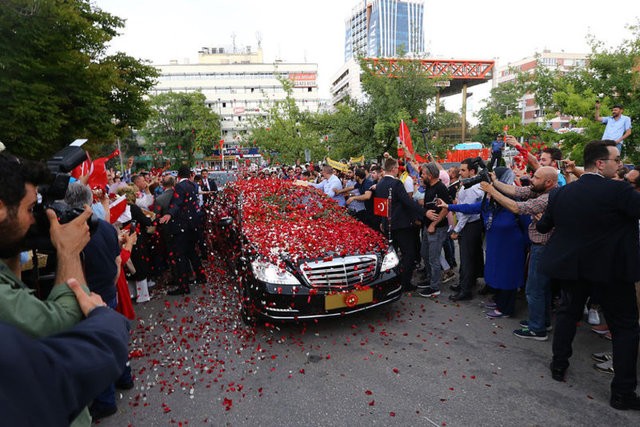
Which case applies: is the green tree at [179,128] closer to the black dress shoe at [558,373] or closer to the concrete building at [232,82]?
the concrete building at [232,82]

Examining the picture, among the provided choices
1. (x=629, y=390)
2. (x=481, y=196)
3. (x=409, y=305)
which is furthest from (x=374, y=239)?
(x=629, y=390)

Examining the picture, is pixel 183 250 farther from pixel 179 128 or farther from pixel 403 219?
pixel 179 128

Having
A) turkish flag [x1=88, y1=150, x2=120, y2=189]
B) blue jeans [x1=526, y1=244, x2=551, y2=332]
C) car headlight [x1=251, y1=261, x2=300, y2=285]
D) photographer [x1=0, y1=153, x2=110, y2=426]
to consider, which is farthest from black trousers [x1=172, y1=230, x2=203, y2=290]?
blue jeans [x1=526, y1=244, x2=551, y2=332]

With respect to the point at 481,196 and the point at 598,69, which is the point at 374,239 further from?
the point at 598,69

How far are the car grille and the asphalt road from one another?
65 cm

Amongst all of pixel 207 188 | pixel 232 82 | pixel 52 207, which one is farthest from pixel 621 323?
pixel 232 82

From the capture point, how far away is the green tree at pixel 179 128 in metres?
50.7

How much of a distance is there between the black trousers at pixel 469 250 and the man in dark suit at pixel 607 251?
6.93 feet

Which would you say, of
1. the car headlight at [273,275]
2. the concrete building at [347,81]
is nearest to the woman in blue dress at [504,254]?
the car headlight at [273,275]

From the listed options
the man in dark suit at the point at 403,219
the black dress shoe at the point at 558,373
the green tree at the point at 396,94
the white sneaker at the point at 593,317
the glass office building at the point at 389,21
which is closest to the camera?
the black dress shoe at the point at 558,373

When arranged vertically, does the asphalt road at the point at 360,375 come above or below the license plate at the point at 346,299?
below

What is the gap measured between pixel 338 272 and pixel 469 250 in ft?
7.40

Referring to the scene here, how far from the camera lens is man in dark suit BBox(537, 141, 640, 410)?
3.03 meters

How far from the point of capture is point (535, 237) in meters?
4.37
